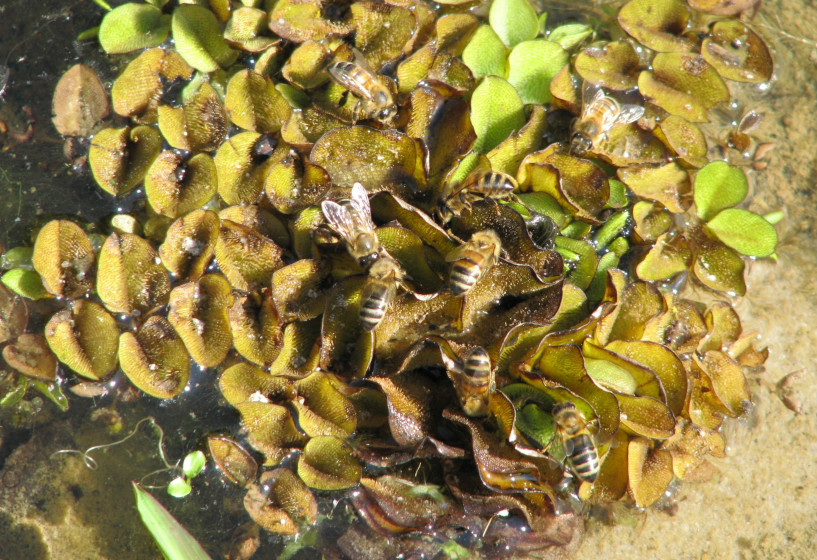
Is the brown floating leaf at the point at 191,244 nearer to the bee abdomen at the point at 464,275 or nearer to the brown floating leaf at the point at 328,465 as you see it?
the brown floating leaf at the point at 328,465

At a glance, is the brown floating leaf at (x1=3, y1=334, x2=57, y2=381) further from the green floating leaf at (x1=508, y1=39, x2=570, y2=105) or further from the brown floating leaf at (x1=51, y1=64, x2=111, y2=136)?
the green floating leaf at (x1=508, y1=39, x2=570, y2=105)

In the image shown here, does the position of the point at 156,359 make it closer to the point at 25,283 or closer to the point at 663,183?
the point at 25,283

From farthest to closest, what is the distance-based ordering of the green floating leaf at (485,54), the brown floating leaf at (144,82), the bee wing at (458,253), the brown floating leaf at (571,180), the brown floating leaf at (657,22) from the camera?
the brown floating leaf at (657,22) → the green floating leaf at (485,54) → the brown floating leaf at (144,82) → the brown floating leaf at (571,180) → the bee wing at (458,253)

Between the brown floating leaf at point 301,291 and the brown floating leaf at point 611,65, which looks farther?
the brown floating leaf at point 611,65

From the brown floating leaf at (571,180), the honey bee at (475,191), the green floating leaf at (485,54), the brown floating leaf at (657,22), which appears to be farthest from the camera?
the brown floating leaf at (657,22)

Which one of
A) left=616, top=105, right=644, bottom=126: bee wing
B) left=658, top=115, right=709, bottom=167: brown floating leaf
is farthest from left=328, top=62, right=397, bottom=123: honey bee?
left=658, top=115, right=709, bottom=167: brown floating leaf

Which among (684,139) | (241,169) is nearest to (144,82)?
(241,169)

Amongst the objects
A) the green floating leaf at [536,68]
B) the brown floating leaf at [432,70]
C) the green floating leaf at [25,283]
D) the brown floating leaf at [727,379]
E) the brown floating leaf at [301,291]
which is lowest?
the brown floating leaf at [727,379]

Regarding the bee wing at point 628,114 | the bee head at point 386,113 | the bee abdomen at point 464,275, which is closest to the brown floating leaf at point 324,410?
the bee abdomen at point 464,275
